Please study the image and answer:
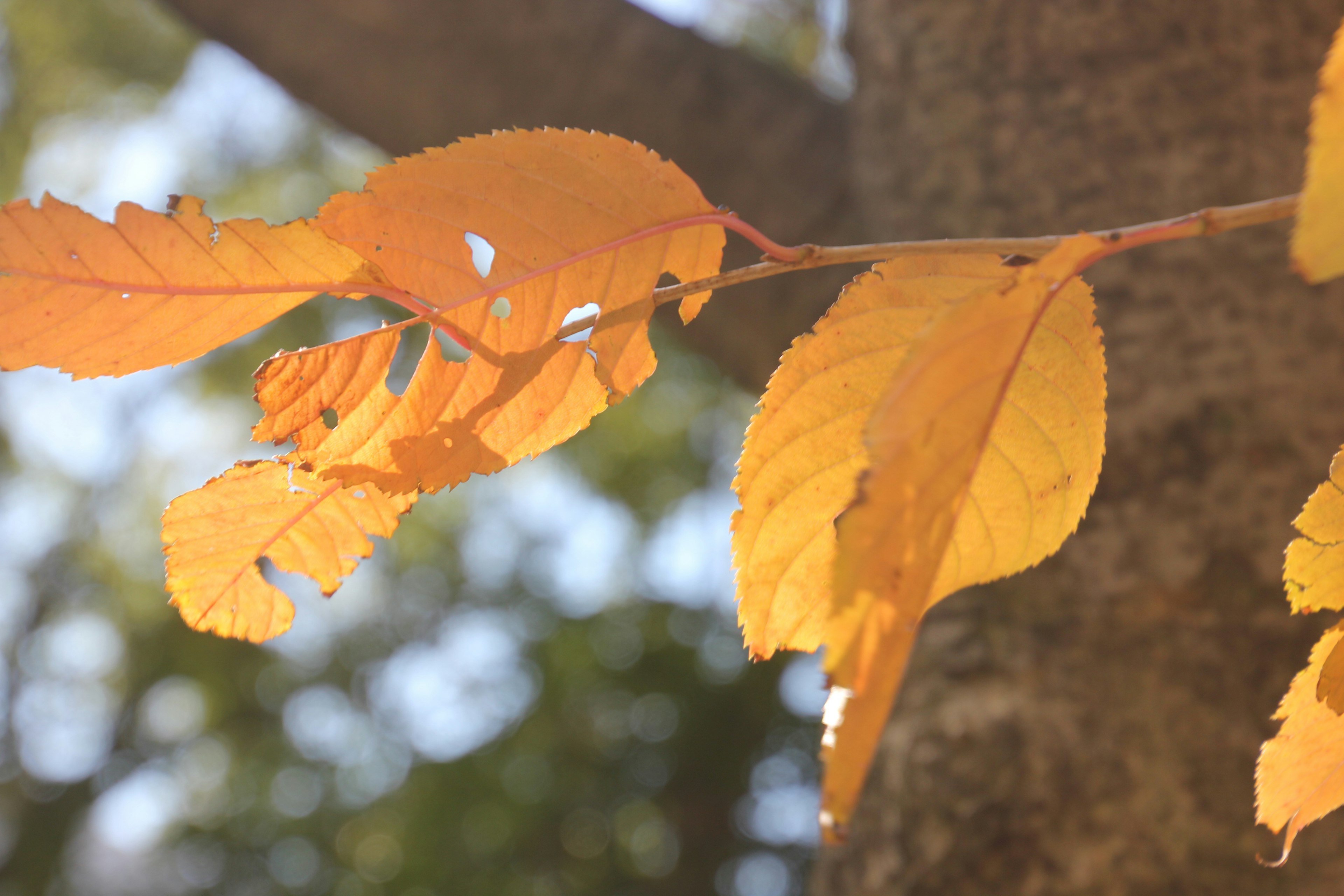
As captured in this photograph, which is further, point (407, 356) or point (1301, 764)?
point (407, 356)

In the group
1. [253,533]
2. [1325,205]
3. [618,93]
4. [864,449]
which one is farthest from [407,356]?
[1325,205]

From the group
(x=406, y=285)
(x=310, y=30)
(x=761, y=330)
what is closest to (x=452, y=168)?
(x=406, y=285)

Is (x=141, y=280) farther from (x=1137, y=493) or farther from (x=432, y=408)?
(x=1137, y=493)

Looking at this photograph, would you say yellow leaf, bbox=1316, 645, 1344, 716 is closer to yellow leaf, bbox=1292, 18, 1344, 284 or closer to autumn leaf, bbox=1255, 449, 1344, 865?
autumn leaf, bbox=1255, 449, 1344, 865

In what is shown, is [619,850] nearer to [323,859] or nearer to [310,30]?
[323,859]

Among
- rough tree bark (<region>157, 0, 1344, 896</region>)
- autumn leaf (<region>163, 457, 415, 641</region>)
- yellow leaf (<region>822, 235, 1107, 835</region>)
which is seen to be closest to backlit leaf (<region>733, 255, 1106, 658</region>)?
yellow leaf (<region>822, 235, 1107, 835</region>)

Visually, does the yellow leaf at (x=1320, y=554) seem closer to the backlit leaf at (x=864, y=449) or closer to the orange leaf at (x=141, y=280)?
the backlit leaf at (x=864, y=449)
